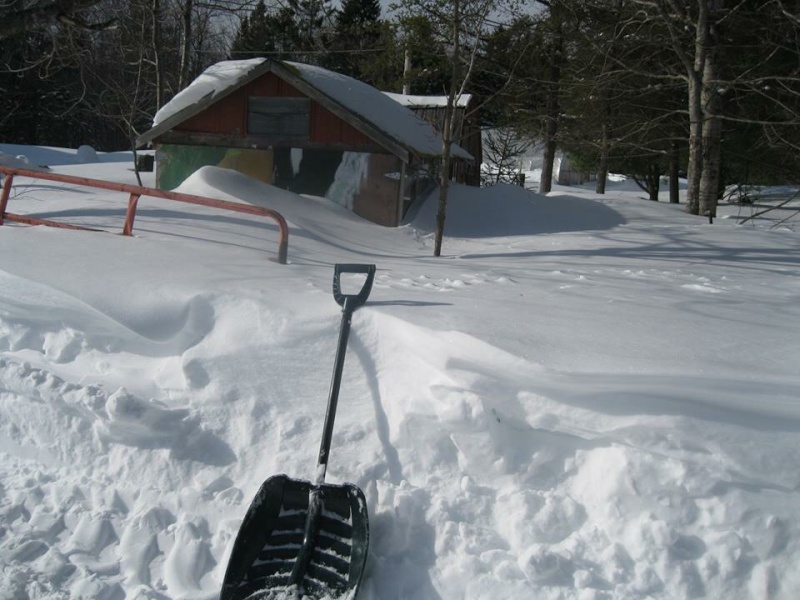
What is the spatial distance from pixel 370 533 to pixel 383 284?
331 centimetres

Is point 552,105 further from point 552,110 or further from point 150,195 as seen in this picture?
point 150,195

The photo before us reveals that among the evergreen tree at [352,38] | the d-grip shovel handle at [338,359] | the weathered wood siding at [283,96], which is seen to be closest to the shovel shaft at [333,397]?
the d-grip shovel handle at [338,359]

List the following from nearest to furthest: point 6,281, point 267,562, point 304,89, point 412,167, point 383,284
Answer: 1. point 267,562
2. point 6,281
3. point 383,284
4. point 304,89
5. point 412,167

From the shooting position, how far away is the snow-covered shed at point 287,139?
14.9 meters

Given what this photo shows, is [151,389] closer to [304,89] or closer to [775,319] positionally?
[775,319]

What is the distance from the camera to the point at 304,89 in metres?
14.7

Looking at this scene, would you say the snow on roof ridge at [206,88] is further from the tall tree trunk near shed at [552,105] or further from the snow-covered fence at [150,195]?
the tall tree trunk near shed at [552,105]

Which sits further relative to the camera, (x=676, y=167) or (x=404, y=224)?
(x=676, y=167)

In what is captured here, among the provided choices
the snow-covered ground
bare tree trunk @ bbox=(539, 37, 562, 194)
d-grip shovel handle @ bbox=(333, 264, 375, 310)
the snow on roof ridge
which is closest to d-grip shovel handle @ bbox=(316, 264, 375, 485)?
d-grip shovel handle @ bbox=(333, 264, 375, 310)

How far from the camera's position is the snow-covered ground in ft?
10.4

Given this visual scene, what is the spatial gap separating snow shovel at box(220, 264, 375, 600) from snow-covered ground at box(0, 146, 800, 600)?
0.11 m

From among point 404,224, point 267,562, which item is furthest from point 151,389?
point 404,224

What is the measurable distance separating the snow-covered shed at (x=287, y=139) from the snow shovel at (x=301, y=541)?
460 inches

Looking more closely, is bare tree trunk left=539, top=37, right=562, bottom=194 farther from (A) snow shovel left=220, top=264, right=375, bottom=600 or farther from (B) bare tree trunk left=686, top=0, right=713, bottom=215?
(A) snow shovel left=220, top=264, right=375, bottom=600
